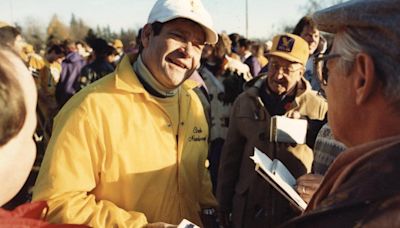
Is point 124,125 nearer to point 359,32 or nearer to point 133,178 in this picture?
point 133,178

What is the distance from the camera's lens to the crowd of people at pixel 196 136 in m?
1.26

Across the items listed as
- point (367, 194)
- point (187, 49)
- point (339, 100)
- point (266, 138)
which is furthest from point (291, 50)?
point (367, 194)

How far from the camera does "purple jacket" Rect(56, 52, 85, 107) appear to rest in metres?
8.63

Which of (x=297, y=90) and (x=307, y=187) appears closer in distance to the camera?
(x=307, y=187)

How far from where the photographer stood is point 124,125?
2.44 metres

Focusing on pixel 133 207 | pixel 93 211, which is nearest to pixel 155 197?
pixel 133 207

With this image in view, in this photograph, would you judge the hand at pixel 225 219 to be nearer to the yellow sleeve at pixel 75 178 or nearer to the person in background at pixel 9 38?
the yellow sleeve at pixel 75 178

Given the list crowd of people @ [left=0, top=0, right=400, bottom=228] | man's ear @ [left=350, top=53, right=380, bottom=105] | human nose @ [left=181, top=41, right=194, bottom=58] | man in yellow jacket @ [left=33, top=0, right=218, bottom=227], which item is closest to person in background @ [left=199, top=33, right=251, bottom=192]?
crowd of people @ [left=0, top=0, right=400, bottom=228]

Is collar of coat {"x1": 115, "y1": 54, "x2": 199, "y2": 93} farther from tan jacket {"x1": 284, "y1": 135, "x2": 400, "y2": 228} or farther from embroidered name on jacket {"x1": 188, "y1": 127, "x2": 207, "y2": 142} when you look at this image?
tan jacket {"x1": 284, "y1": 135, "x2": 400, "y2": 228}

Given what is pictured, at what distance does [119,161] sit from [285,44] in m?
2.08

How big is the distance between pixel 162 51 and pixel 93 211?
0.86 metres

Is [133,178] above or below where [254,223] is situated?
above

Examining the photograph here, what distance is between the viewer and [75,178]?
87.7 inches

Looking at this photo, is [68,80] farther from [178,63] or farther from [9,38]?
[178,63]
